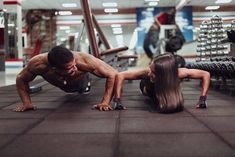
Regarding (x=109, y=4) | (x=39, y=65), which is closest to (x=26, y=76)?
(x=39, y=65)

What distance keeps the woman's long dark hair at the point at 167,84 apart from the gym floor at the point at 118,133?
108 millimetres

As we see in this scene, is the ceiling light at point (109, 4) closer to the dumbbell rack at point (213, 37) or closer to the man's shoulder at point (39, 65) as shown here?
the dumbbell rack at point (213, 37)

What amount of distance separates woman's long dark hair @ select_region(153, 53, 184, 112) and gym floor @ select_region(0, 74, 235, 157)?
11 cm

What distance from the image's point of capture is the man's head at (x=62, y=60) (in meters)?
2.60

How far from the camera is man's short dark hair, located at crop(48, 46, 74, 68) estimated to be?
2594 millimetres

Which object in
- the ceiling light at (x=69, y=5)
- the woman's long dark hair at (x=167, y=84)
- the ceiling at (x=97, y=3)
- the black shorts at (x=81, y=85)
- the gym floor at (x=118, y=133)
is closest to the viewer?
the gym floor at (x=118, y=133)

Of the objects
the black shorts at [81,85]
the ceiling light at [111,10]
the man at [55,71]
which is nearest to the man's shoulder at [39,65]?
the man at [55,71]

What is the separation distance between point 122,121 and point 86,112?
0.56 metres

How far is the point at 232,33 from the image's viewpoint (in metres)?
4.23

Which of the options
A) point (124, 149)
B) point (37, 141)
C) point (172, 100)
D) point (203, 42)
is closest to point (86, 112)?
point (172, 100)

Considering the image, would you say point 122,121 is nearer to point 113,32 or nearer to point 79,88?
point 79,88

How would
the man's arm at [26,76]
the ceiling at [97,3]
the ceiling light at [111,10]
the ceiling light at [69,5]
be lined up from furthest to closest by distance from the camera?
1. the ceiling light at [111,10]
2. the ceiling light at [69,5]
3. the ceiling at [97,3]
4. the man's arm at [26,76]

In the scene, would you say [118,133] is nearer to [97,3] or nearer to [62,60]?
[62,60]

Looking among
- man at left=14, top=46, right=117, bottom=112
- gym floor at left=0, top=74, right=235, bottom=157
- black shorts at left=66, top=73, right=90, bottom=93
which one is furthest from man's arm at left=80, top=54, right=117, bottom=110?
black shorts at left=66, top=73, right=90, bottom=93
